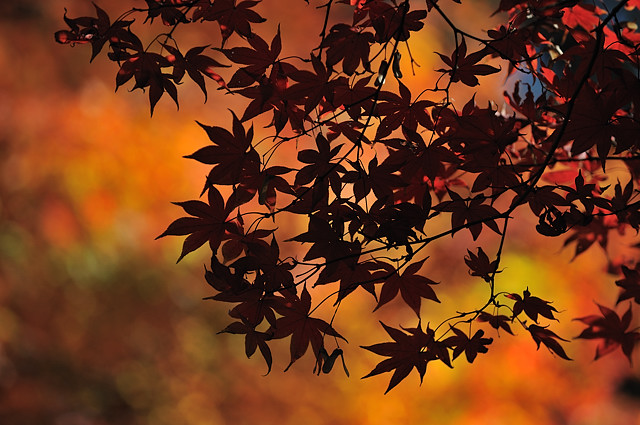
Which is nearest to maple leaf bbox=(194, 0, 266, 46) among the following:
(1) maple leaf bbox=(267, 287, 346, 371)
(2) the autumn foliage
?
(2) the autumn foliage

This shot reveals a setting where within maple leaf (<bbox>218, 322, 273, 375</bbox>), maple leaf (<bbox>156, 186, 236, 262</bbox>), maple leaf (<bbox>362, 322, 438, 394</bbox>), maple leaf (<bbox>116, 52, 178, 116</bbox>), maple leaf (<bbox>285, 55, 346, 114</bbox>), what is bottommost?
maple leaf (<bbox>362, 322, 438, 394</bbox>)

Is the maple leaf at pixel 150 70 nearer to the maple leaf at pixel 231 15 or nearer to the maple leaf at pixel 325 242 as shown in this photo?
the maple leaf at pixel 231 15

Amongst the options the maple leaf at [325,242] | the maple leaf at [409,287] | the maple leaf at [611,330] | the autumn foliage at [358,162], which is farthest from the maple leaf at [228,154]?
the maple leaf at [611,330]

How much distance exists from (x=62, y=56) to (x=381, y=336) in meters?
2.42


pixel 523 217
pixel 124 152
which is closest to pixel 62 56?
pixel 124 152

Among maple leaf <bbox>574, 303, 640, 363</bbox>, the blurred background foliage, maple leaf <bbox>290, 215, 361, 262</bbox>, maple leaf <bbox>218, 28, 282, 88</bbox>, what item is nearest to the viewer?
maple leaf <bbox>290, 215, 361, 262</bbox>

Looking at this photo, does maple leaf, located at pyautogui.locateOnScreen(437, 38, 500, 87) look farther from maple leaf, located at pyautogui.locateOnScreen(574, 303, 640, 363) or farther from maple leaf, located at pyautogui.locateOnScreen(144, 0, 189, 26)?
maple leaf, located at pyautogui.locateOnScreen(574, 303, 640, 363)

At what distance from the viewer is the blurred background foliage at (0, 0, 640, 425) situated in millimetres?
3238

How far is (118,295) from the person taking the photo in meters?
3.28

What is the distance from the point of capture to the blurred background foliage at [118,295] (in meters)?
3.24

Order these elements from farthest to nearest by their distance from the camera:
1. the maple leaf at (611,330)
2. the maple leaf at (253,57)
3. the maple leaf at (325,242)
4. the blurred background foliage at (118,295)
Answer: the blurred background foliage at (118,295), the maple leaf at (611,330), the maple leaf at (253,57), the maple leaf at (325,242)

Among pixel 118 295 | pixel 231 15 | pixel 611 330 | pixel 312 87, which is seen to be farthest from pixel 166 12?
A: pixel 118 295

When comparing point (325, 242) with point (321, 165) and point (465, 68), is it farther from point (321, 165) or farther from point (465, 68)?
point (465, 68)

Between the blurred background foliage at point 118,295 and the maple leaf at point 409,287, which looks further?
the blurred background foliage at point 118,295
